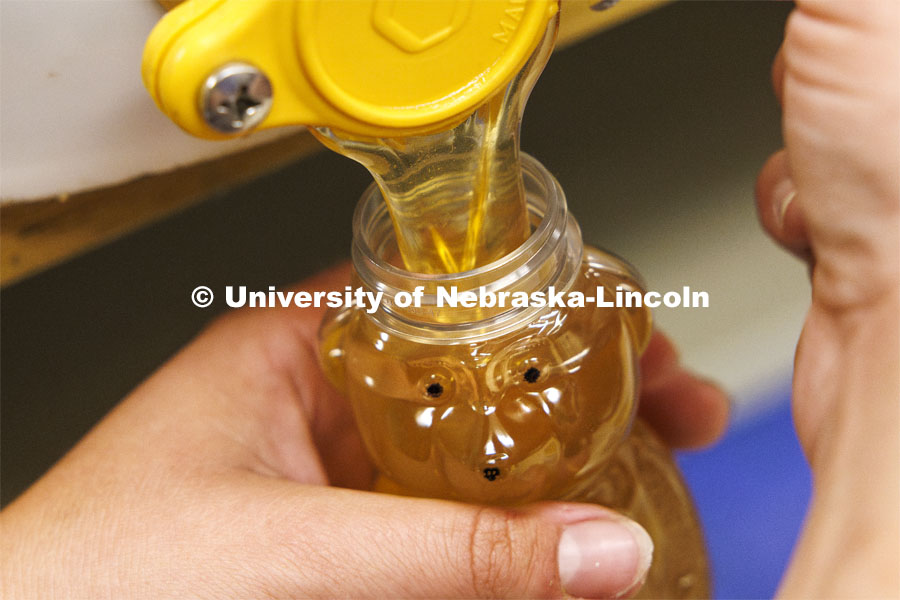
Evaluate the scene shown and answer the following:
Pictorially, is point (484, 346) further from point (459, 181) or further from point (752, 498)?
point (752, 498)

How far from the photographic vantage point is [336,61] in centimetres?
20

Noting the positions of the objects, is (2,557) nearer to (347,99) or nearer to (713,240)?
(347,99)

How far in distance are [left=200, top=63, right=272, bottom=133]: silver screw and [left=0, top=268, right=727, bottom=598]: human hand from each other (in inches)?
5.4

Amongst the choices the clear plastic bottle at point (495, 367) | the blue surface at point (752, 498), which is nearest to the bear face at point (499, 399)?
the clear plastic bottle at point (495, 367)

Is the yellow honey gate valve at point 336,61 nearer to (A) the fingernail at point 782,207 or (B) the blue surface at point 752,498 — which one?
(A) the fingernail at point 782,207

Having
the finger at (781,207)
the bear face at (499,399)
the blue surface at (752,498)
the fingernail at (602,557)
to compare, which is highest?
the finger at (781,207)

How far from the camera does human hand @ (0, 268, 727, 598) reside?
0.28m

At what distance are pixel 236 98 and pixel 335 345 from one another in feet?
0.45

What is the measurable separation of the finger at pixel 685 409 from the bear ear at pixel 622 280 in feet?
0.68


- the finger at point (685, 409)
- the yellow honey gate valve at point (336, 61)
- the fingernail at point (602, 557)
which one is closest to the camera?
the yellow honey gate valve at point (336, 61)

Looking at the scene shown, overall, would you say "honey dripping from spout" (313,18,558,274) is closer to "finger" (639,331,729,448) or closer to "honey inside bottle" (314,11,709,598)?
"honey inside bottle" (314,11,709,598)

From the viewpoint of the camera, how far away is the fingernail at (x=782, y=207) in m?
0.33

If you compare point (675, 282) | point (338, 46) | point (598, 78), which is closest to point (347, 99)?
point (338, 46)

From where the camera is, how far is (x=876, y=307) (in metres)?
0.25
